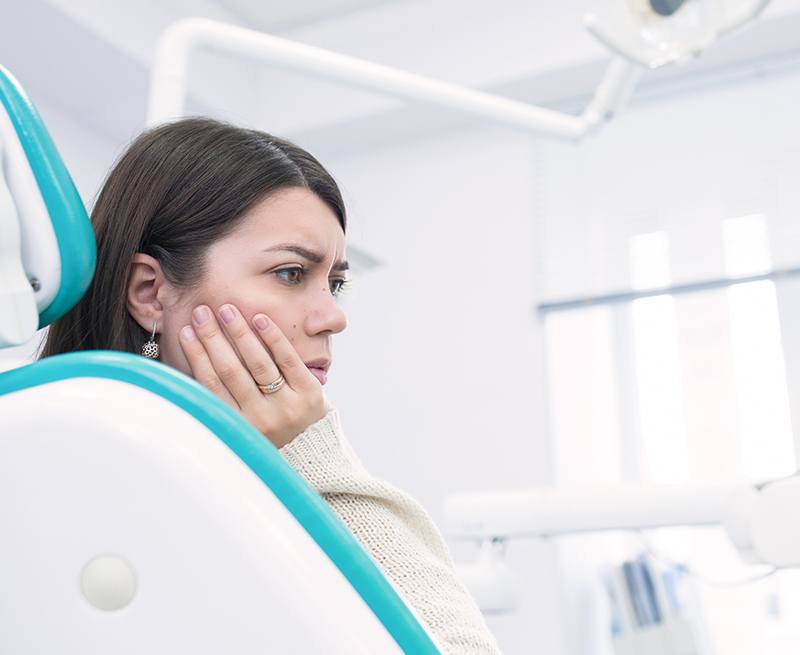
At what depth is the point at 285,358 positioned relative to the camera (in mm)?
852

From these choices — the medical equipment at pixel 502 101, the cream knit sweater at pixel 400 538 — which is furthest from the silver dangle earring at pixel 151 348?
the medical equipment at pixel 502 101

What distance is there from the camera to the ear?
3.07 ft

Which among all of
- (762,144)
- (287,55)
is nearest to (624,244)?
(762,144)

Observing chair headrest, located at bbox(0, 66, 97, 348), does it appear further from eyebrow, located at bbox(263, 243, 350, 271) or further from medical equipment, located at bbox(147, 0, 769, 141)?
medical equipment, located at bbox(147, 0, 769, 141)

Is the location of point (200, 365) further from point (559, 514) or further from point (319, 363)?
point (559, 514)

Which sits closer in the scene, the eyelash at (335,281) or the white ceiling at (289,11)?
the eyelash at (335,281)

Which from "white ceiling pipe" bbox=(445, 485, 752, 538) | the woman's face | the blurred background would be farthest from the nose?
the blurred background

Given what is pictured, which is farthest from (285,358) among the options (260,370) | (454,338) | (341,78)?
(454,338)

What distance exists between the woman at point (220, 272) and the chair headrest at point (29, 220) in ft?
1.17

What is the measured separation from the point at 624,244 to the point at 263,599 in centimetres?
255

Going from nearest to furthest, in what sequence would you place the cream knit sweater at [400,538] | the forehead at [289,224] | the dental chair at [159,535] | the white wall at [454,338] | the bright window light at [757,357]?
the dental chair at [159,535] < the cream knit sweater at [400,538] < the forehead at [289,224] < the bright window light at [757,357] < the white wall at [454,338]

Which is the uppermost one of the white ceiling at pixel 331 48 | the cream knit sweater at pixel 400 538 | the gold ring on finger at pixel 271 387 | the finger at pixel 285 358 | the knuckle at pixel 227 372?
the white ceiling at pixel 331 48

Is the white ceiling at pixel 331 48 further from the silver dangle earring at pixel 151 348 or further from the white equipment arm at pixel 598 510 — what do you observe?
the silver dangle earring at pixel 151 348

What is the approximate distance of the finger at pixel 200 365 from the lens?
84 cm
